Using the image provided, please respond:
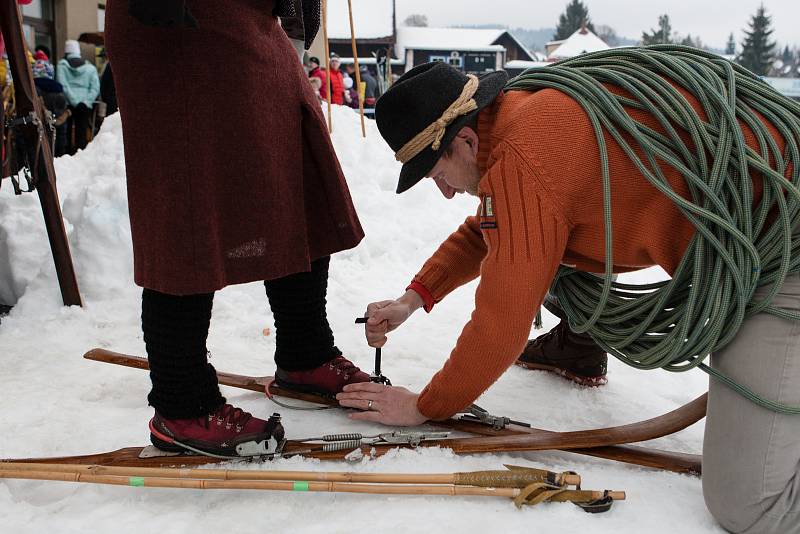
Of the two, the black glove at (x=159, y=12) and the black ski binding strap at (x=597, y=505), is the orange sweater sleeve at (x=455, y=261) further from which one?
the black glove at (x=159, y=12)

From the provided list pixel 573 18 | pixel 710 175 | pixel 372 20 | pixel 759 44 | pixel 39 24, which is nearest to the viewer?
pixel 710 175

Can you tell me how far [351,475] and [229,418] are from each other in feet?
1.24

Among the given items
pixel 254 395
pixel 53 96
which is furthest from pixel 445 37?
pixel 254 395

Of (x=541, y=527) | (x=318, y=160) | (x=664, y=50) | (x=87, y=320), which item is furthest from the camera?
(x=87, y=320)

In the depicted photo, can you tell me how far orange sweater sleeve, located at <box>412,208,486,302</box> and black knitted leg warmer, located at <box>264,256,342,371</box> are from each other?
0.94 ft

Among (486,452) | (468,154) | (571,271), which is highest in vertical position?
(468,154)

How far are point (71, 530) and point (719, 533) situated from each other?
1310mm

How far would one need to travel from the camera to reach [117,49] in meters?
1.41

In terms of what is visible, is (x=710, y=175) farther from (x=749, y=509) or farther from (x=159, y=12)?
(x=159, y=12)

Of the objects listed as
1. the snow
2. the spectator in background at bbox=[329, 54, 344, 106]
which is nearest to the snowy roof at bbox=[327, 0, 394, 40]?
the snow

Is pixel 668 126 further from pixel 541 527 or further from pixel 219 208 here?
pixel 219 208

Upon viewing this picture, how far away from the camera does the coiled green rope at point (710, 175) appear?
134cm

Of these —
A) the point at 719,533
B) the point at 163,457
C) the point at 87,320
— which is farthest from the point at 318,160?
the point at 87,320

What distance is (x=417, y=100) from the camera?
1407mm
